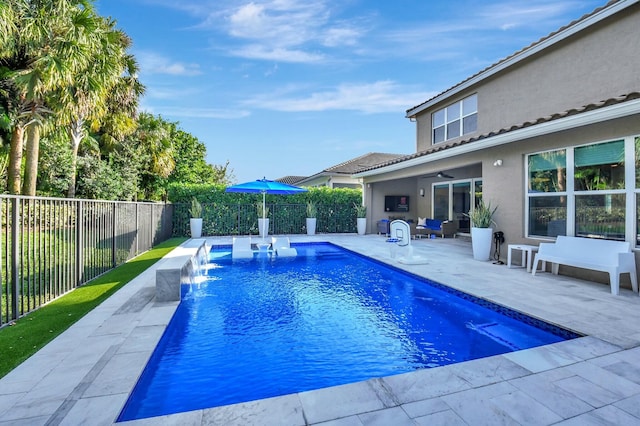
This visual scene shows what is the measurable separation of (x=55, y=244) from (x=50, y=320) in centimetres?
173

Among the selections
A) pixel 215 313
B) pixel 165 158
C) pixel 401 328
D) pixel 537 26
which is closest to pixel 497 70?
pixel 537 26

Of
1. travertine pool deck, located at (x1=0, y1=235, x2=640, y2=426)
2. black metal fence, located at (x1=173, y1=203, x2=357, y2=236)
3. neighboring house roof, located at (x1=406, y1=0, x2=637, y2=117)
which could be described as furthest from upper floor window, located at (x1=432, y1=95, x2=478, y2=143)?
travertine pool deck, located at (x1=0, y1=235, x2=640, y2=426)

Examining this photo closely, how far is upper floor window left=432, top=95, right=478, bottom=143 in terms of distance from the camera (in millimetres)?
13933

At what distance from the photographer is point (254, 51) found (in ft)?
56.3

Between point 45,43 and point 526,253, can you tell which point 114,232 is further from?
point 526,253

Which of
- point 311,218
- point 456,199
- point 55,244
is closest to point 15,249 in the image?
point 55,244

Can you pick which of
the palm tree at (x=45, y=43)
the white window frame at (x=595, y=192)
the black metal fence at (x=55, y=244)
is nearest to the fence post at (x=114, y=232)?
the black metal fence at (x=55, y=244)

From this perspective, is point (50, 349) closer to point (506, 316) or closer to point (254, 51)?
point (506, 316)

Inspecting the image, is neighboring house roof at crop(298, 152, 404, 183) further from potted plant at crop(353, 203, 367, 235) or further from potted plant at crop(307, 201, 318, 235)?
potted plant at crop(307, 201, 318, 235)

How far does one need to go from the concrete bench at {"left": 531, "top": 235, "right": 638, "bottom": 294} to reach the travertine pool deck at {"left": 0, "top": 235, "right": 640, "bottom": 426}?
186cm

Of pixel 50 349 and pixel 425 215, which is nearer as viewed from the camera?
pixel 50 349

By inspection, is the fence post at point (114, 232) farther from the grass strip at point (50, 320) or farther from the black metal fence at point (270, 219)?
the black metal fence at point (270, 219)

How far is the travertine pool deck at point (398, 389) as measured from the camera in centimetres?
265

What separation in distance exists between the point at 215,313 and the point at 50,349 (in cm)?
254
